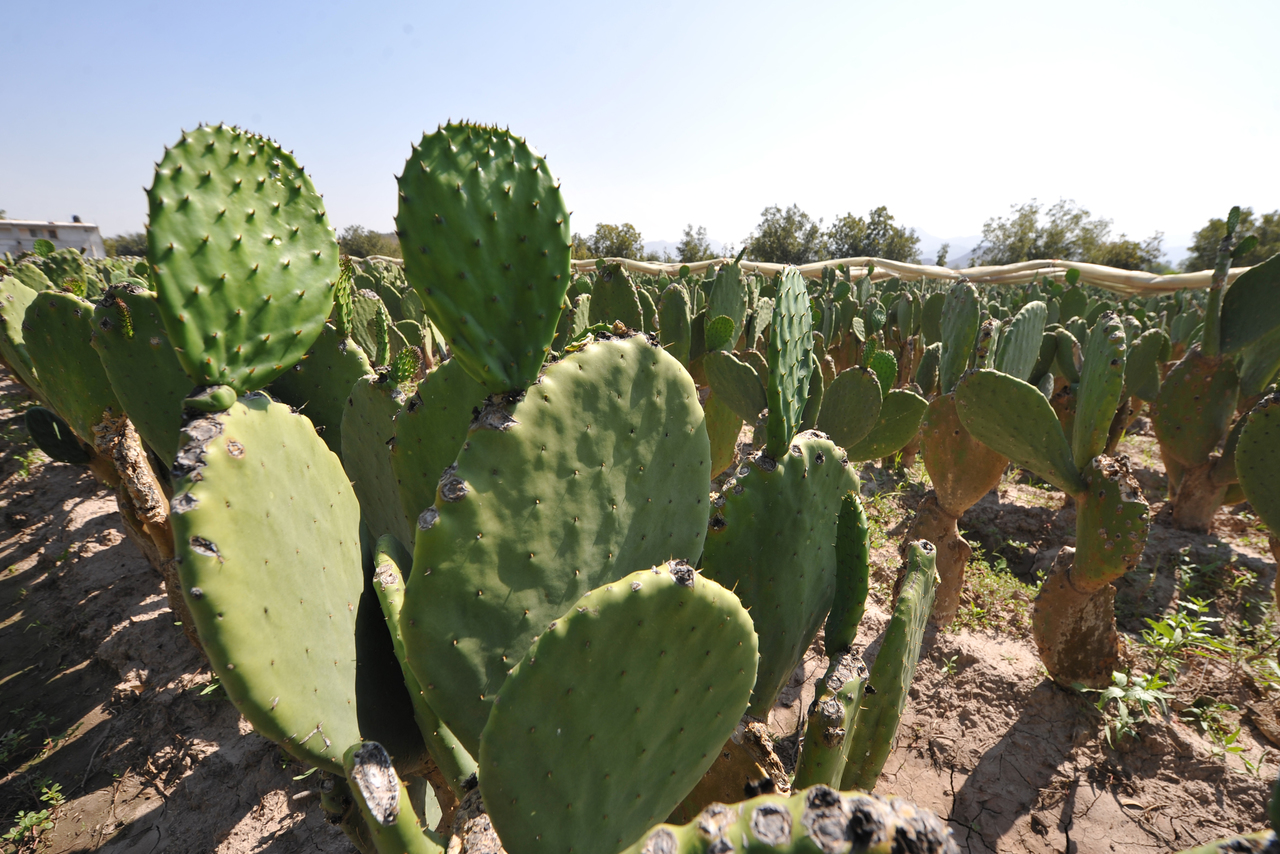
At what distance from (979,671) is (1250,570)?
81.1 inches

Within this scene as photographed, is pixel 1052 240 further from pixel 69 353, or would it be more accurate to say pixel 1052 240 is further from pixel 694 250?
pixel 69 353

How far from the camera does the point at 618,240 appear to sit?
29.7 meters

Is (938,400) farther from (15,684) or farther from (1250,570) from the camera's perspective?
(15,684)

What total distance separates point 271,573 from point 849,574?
1.09 metres

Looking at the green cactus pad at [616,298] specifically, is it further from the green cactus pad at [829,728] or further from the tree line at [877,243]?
the tree line at [877,243]

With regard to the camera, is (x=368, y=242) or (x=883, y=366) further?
(x=368, y=242)

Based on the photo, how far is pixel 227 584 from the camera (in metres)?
0.86

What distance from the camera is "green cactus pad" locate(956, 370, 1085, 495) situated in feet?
7.16

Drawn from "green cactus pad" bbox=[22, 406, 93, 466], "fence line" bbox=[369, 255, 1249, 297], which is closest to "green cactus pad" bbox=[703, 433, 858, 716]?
"green cactus pad" bbox=[22, 406, 93, 466]

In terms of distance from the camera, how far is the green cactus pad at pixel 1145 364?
3.55 meters

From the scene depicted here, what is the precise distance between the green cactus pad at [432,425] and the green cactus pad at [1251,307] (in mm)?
3727

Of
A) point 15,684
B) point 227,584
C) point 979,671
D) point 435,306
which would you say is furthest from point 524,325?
point 15,684

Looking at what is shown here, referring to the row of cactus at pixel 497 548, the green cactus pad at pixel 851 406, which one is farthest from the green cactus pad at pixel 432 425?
the green cactus pad at pixel 851 406

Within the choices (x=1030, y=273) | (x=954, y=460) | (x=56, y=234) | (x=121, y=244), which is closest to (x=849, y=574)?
(x=954, y=460)
